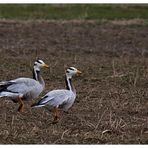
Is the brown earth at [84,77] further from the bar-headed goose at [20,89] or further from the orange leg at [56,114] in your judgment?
the bar-headed goose at [20,89]

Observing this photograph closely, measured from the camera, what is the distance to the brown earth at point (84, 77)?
27.2 ft

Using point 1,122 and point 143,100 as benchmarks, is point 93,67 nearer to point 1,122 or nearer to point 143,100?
point 143,100

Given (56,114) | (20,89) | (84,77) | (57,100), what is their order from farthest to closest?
(84,77) → (20,89) → (57,100) → (56,114)

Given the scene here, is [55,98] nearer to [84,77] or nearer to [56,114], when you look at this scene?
[56,114]

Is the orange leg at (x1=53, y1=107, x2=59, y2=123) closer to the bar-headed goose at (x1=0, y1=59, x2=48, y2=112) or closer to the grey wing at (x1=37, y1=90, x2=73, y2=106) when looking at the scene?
the grey wing at (x1=37, y1=90, x2=73, y2=106)

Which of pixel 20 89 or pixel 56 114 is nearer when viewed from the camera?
pixel 56 114

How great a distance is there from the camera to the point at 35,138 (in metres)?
7.97

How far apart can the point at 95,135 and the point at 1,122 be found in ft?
4.07

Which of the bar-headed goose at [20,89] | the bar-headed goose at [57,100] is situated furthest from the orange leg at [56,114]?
the bar-headed goose at [20,89]

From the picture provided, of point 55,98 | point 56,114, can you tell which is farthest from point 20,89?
point 56,114

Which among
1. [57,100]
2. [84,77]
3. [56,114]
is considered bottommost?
[84,77]

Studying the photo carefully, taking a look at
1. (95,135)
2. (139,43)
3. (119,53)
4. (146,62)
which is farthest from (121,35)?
(95,135)

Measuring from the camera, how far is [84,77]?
1286 cm

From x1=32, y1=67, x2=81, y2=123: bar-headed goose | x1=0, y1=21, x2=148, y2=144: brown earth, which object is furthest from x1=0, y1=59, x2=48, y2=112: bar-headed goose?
x1=32, y1=67, x2=81, y2=123: bar-headed goose
